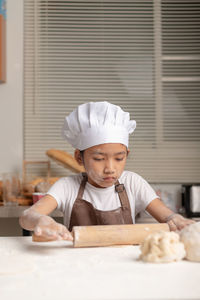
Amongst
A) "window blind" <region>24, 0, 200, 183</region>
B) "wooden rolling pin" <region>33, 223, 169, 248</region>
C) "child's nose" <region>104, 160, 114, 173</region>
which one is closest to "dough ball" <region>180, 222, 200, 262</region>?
"wooden rolling pin" <region>33, 223, 169, 248</region>

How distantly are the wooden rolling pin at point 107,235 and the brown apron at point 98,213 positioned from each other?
39cm

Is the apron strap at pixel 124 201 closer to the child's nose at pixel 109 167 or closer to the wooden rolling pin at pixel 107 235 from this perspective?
the child's nose at pixel 109 167

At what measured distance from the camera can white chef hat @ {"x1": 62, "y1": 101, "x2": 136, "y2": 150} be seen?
1.28 m

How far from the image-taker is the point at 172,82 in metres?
2.98

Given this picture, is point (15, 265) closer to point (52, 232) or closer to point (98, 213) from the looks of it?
point (52, 232)

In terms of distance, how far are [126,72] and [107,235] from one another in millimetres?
2158

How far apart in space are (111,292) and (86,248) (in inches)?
13.5

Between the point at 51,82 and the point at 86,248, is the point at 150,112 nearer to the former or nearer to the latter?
the point at 51,82

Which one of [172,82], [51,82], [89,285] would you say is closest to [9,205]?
[51,82]

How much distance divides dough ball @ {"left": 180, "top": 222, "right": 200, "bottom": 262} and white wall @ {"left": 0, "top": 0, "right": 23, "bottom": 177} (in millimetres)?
2135

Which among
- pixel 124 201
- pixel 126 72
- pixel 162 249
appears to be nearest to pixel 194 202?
pixel 126 72

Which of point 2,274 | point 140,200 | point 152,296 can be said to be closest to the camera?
point 152,296

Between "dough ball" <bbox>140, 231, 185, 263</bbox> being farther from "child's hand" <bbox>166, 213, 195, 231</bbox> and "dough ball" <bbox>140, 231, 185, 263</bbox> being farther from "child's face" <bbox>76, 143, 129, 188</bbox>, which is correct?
"child's face" <bbox>76, 143, 129, 188</bbox>

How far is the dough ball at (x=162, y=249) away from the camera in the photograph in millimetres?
810
